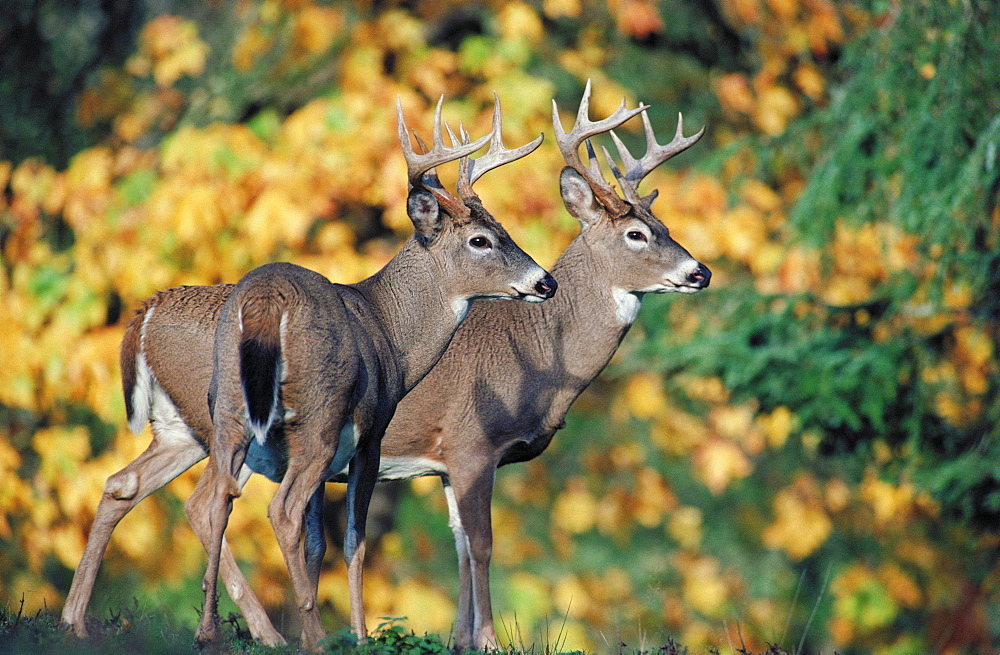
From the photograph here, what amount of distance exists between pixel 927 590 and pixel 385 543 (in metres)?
6.59

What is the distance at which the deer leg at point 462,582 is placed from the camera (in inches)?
240

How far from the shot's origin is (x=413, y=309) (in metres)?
5.37

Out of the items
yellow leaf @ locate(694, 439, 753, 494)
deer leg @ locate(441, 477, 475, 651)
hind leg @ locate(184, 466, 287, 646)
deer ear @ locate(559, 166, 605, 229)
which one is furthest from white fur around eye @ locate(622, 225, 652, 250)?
yellow leaf @ locate(694, 439, 753, 494)

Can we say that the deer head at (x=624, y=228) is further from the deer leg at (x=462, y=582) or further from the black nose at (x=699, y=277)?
the deer leg at (x=462, y=582)

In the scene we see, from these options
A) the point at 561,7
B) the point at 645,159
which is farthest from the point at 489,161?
the point at 561,7

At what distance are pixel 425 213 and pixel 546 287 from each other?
2.03 ft

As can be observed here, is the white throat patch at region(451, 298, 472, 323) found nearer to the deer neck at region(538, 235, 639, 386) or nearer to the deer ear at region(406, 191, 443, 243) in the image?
the deer ear at region(406, 191, 443, 243)

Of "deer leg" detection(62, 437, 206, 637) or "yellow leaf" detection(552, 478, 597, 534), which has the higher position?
"deer leg" detection(62, 437, 206, 637)

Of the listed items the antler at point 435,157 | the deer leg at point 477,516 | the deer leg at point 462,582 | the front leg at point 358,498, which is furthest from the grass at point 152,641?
the antler at point 435,157

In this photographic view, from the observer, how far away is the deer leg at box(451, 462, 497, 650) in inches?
235

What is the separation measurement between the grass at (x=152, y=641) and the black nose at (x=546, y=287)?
1530 mm

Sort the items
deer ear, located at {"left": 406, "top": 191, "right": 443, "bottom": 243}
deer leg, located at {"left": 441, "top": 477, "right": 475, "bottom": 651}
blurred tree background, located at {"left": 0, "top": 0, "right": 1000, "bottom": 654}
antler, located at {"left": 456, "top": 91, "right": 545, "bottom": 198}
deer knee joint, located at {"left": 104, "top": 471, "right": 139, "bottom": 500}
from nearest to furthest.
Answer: deer knee joint, located at {"left": 104, "top": 471, "right": 139, "bottom": 500}, deer ear, located at {"left": 406, "top": 191, "right": 443, "bottom": 243}, antler, located at {"left": 456, "top": 91, "right": 545, "bottom": 198}, deer leg, located at {"left": 441, "top": 477, "right": 475, "bottom": 651}, blurred tree background, located at {"left": 0, "top": 0, "right": 1000, "bottom": 654}

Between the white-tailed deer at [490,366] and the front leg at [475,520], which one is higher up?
the white-tailed deer at [490,366]

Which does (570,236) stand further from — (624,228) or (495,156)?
(495,156)
